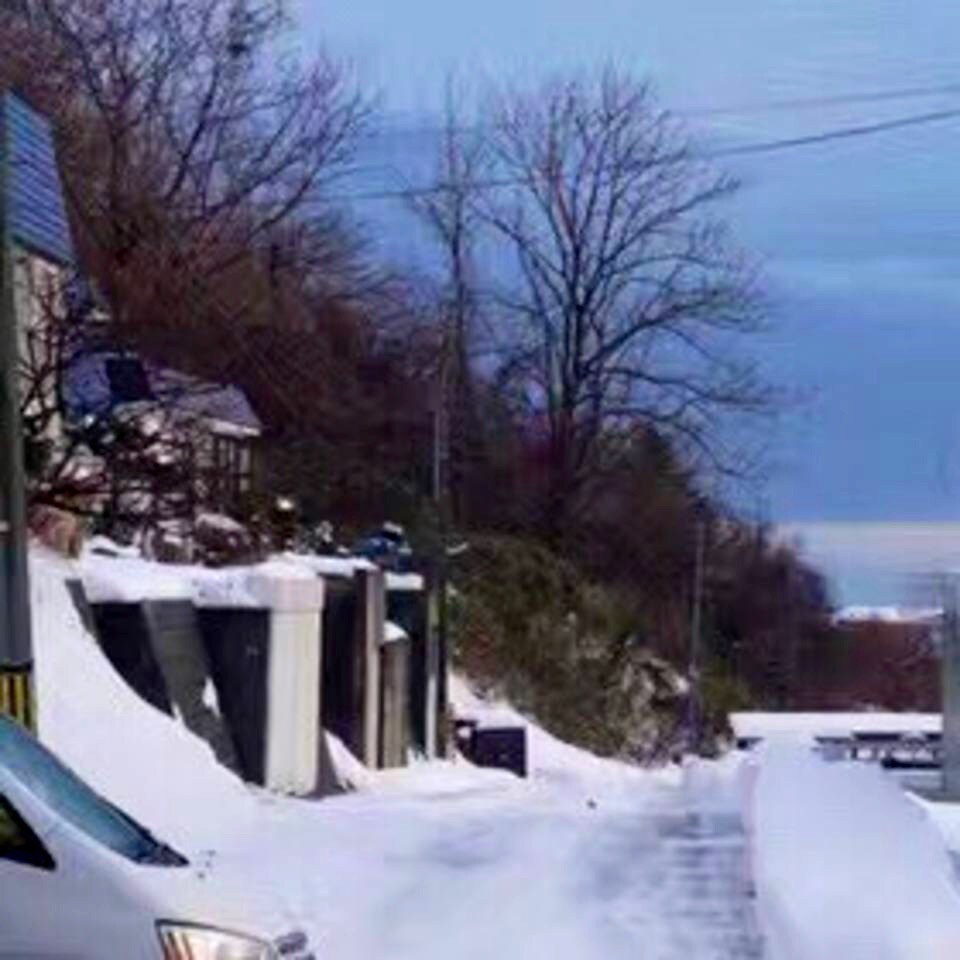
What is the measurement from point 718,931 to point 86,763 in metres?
8.04

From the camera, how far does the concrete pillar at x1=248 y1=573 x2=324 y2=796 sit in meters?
28.3

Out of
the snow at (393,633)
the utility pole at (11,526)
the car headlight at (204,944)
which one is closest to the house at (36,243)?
the utility pole at (11,526)

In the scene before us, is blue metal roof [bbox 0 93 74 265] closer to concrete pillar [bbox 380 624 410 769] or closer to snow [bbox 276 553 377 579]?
snow [bbox 276 553 377 579]

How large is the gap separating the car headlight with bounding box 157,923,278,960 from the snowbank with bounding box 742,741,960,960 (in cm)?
455

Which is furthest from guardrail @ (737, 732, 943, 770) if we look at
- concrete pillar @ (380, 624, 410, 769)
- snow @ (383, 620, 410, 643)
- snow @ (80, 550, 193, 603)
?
snow @ (80, 550, 193, 603)

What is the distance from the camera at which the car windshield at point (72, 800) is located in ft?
24.4

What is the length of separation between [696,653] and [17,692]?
70.5 metres

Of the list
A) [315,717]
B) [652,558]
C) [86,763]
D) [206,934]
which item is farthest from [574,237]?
[206,934]

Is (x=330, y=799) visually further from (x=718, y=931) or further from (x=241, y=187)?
(x=241, y=187)

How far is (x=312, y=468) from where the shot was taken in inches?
2387

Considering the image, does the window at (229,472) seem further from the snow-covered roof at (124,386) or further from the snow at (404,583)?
the snow at (404,583)

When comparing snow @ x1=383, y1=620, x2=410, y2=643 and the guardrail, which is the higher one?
snow @ x1=383, y1=620, x2=410, y2=643

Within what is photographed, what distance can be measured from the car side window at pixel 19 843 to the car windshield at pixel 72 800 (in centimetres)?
16

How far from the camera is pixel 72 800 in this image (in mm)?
7703
